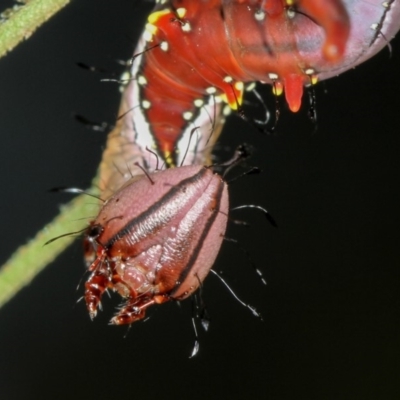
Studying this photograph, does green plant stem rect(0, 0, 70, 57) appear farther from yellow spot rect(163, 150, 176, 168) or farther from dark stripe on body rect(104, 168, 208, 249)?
yellow spot rect(163, 150, 176, 168)

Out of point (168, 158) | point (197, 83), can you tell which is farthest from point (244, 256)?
point (197, 83)

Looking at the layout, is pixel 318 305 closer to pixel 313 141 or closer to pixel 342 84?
pixel 313 141

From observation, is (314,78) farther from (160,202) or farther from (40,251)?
(40,251)

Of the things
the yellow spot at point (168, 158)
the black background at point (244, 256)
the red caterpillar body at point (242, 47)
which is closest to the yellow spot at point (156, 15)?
the red caterpillar body at point (242, 47)

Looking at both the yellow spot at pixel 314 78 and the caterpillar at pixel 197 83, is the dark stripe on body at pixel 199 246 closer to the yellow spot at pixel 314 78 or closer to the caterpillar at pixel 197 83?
the caterpillar at pixel 197 83

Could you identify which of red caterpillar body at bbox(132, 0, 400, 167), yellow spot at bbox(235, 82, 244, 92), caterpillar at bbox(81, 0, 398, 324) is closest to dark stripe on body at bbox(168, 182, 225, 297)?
caterpillar at bbox(81, 0, 398, 324)

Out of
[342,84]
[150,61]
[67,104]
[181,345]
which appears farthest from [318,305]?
[150,61]
